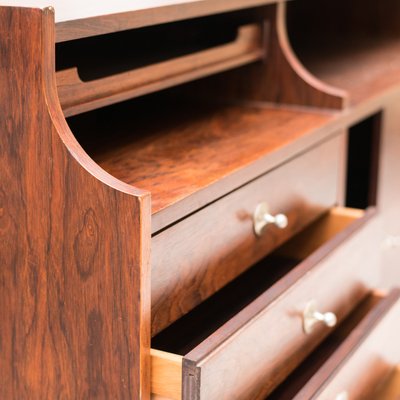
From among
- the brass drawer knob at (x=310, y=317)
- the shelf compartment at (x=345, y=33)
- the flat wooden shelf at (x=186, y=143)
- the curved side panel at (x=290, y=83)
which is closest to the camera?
the flat wooden shelf at (x=186, y=143)

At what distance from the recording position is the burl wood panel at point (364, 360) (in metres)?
0.90

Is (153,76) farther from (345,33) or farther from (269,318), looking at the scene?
(345,33)

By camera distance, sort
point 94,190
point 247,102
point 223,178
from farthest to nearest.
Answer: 1. point 247,102
2. point 223,178
3. point 94,190

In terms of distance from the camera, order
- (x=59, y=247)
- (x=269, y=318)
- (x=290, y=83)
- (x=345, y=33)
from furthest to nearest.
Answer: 1. (x=345, y=33)
2. (x=290, y=83)
3. (x=269, y=318)
4. (x=59, y=247)

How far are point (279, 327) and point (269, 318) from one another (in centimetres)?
3

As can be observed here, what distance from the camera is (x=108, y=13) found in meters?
0.77

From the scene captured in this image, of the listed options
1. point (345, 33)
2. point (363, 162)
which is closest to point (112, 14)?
point (363, 162)

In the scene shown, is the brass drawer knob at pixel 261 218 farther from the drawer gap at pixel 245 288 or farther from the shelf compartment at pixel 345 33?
the shelf compartment at pixel 345 33

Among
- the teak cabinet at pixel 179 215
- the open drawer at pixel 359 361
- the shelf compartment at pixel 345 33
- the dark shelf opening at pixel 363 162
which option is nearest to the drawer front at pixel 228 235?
the teak cabinet at pixel 179 215

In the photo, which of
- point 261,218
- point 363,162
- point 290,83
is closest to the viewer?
point 261,218

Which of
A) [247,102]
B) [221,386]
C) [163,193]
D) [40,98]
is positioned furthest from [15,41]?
[247,102]

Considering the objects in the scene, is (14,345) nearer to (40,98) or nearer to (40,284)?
(40,284)

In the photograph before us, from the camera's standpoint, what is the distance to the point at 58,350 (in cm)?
75

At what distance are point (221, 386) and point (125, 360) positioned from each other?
90 mm
